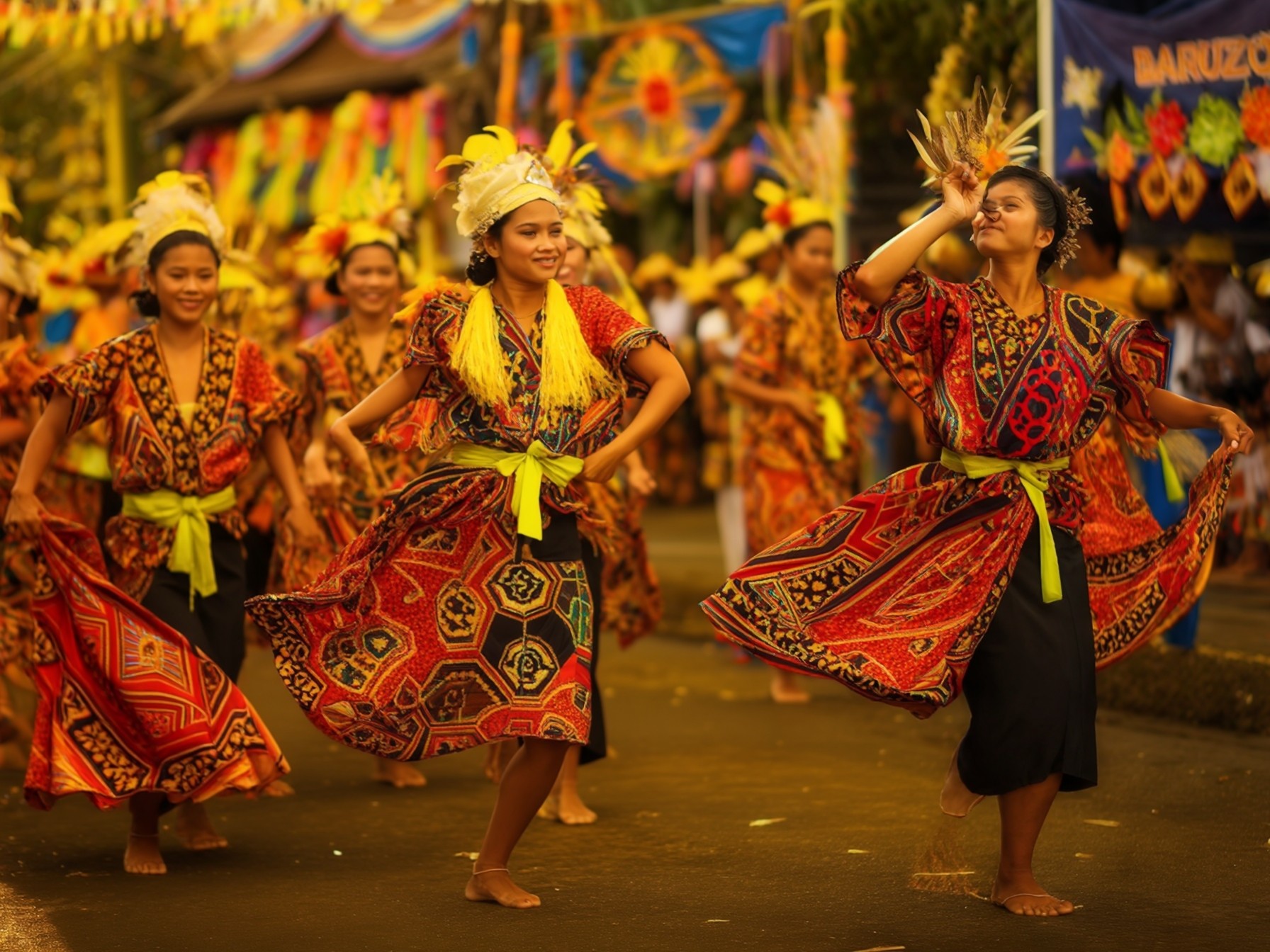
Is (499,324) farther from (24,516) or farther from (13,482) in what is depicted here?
(13,482)

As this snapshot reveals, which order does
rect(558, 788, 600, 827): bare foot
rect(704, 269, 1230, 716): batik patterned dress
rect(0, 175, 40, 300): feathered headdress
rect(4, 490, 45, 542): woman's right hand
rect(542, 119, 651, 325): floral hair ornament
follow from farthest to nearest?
rect(0, 175, 40, 300): feathered headdress → rect(542, 119, 651, 325): floral hair ornament → rect(558, 788, 600, 827): bare foot → rect(4, 490, 45, 542): woman's right hand → rect(704, 269, 1230, 716): batik patterned dress

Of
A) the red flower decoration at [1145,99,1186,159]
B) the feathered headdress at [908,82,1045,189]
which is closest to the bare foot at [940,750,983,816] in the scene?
the feathered headdress at [908,82,1045,189]

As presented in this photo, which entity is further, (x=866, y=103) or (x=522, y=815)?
(x=866, y=103)

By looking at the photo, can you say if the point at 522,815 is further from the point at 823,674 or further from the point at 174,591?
the point at 174,591

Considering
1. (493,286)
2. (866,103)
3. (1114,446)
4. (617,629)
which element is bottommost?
(617,629)

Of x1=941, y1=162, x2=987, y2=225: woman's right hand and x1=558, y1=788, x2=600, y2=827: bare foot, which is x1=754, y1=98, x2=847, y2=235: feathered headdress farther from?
x1=941, y1=162, x2=987, y2=225: woman's right hand

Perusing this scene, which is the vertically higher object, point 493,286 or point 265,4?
point 265,4

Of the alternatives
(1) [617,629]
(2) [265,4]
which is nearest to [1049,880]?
(1) [617,629]

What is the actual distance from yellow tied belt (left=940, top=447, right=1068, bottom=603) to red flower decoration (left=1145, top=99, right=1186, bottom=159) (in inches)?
154

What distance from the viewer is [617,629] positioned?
25.7 feet

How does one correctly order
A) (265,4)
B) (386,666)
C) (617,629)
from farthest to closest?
(265,4) → (617,629) → (386,666)

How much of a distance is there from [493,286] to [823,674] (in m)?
1.44

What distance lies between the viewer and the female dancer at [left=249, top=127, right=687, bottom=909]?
217 inches

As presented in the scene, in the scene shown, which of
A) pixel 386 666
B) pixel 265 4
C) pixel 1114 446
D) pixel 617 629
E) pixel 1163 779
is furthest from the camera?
pixel 265 4
